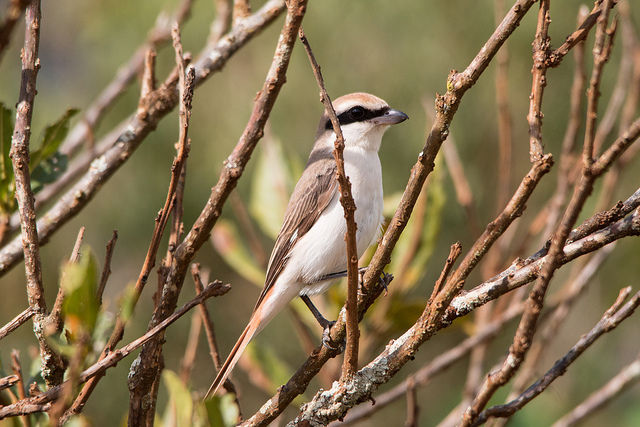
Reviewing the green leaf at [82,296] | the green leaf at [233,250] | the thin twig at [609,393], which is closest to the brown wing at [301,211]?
the green leaf at [233,250]

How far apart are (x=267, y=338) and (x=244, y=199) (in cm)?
154

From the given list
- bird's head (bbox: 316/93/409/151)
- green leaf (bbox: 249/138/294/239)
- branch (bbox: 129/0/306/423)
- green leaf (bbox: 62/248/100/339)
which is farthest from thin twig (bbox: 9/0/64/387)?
bird's head (bbox: 316/93/409/151)

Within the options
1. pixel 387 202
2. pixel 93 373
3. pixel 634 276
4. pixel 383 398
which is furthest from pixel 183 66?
pixel 634 276

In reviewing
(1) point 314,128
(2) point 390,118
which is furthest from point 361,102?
(1) point 314,128

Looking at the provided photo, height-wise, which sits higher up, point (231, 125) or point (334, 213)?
point (231, 125)

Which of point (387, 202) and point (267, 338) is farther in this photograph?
point (267, 338)

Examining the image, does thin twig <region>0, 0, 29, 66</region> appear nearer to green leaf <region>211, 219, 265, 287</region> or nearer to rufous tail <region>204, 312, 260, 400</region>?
rufous tail <region>204, 312, 260, 400</region>

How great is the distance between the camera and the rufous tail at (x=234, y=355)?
2.03 meters

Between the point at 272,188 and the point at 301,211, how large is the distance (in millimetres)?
218

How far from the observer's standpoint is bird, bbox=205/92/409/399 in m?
2.79

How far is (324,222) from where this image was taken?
2938 mm

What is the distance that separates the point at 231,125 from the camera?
6.42 m

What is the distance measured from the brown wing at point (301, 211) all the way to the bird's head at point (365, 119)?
0.21 m

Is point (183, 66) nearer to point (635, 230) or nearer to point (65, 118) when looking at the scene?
point (65, 118)
